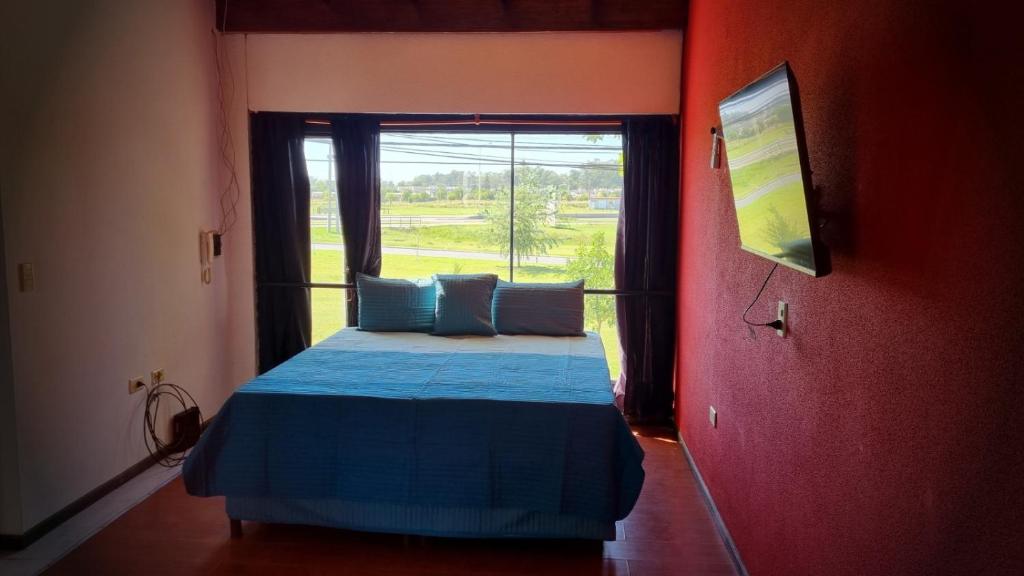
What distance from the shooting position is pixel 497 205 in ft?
15.4

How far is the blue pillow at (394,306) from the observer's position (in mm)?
4285

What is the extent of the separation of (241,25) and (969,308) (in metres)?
4.37

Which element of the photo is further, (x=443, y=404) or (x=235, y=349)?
(x=235, y=349)

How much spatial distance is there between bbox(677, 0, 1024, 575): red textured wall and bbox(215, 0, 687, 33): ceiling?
1651mm

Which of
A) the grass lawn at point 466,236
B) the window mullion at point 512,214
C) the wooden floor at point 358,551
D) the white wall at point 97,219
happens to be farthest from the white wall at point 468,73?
the wooden floor at point 358,551

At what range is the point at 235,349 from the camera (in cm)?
467

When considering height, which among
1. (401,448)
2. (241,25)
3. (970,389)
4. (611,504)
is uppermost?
(241,25)

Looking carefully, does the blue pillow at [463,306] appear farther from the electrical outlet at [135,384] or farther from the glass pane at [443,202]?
the electrical outlet at [135,384]

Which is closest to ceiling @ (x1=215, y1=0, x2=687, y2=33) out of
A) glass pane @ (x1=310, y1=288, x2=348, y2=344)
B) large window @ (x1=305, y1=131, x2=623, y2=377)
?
large window @ (x1=305, y1=131, x2=623, y2=377)

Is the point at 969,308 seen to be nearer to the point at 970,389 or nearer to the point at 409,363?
the point at 970,389

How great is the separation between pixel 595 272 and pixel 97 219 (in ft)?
9.40

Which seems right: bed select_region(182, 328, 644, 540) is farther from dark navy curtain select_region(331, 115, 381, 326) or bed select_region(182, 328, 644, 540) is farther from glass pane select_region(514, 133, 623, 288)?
glass pane select_region(514, 133, 623, 288)

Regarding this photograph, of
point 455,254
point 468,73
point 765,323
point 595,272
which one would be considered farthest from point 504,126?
point 765,323

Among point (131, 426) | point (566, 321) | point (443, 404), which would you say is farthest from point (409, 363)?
point (131, 426)
